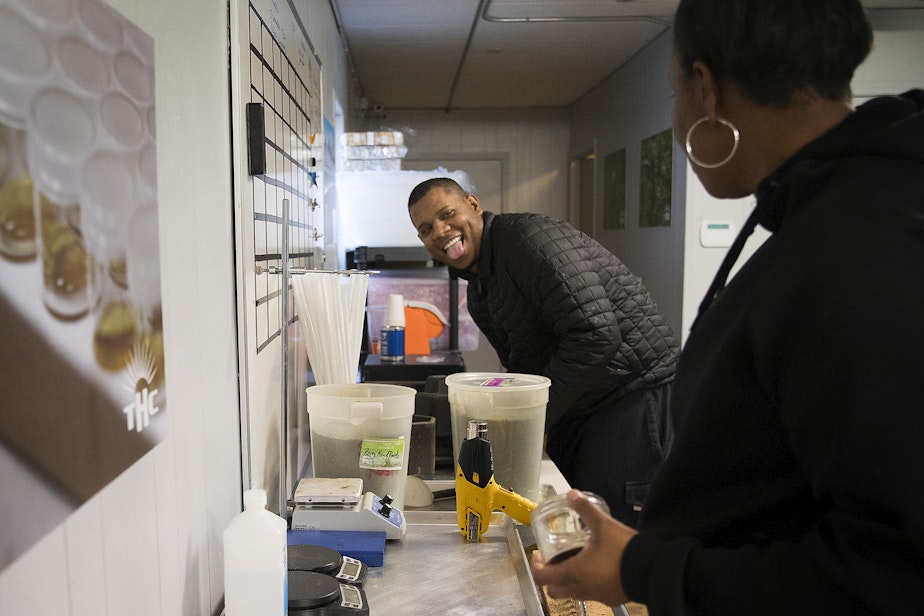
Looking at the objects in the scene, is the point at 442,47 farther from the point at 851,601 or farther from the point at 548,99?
the point at 851,601

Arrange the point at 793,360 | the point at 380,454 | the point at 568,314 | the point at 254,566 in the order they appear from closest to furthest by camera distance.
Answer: the point at 793,360 → the point at 254,566 → the point at 380,454 → the point at 568,314

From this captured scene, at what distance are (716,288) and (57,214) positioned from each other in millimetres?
711

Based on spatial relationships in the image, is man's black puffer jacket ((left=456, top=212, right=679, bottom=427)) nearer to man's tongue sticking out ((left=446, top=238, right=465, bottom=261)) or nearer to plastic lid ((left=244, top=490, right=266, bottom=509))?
man's tongue sticking out ((left=446, top=238, right=465, bottom=261))

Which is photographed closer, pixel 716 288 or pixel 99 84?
pixel 99 84

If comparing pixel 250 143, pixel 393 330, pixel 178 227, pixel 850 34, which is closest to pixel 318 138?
pixel 393 330

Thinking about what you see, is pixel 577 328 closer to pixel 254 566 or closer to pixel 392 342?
pixel 392 342

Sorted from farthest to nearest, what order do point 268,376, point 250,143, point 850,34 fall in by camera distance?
point 268,376 < point 250,143 < point 850,34

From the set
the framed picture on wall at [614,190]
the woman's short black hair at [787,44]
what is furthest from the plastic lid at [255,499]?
the framed picture on wall at [614,190]

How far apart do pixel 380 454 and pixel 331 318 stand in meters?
0.36

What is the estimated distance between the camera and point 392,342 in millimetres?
2791

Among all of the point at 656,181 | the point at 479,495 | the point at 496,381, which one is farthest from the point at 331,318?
the point at 656,181

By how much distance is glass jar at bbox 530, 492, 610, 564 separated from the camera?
34.1 inches

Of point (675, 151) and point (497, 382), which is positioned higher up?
point (675, 151)

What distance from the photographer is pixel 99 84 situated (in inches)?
28.5
